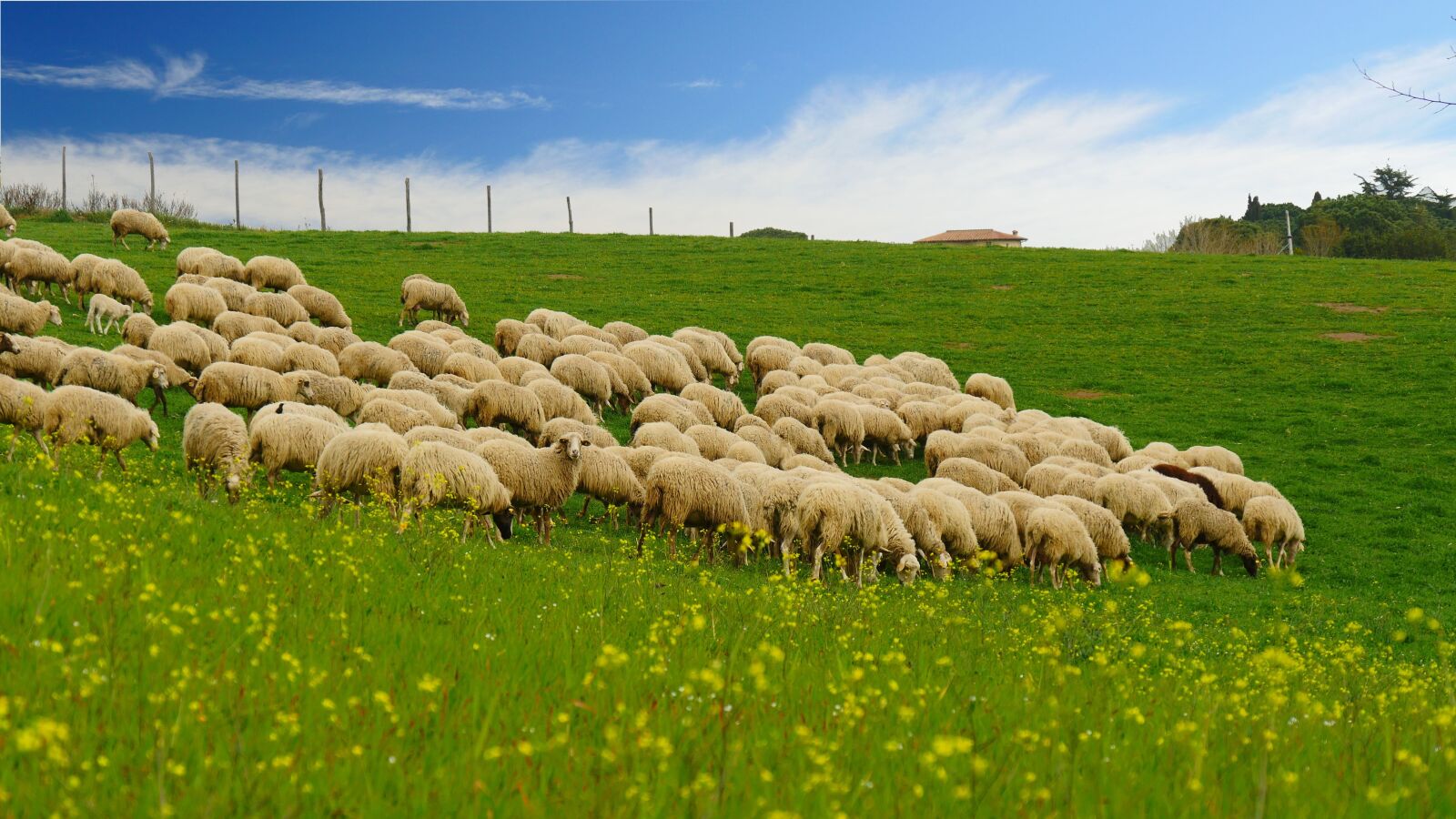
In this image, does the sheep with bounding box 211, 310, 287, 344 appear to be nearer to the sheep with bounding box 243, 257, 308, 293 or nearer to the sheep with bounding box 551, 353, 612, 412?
the sheep with bounding box 551, 353, 612, 412

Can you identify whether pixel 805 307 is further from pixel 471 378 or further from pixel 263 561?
pixel 263 561

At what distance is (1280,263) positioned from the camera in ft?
145

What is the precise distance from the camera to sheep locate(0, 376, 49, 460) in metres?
11.9

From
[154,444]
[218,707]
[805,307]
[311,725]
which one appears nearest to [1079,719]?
[311,725]

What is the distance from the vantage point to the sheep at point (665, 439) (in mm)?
15211

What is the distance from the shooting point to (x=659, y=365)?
22.7m

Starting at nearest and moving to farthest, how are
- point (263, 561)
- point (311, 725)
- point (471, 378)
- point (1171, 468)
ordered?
point (311, 725)
point (263, 561)
point (1171, 468)
point (471, 378)

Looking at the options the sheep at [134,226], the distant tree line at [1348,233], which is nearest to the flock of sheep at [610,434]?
the sheep at [134,226]

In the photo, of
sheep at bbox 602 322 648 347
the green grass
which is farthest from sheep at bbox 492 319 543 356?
the green grass

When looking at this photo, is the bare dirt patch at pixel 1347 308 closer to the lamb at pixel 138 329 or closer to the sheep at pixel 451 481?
the sheep at pixel 451 481

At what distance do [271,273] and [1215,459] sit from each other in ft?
79.2

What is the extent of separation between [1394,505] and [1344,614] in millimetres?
7221

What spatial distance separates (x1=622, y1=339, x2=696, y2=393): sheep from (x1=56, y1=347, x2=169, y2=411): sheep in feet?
32.8

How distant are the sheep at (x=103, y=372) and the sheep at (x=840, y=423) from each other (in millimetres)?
12117
